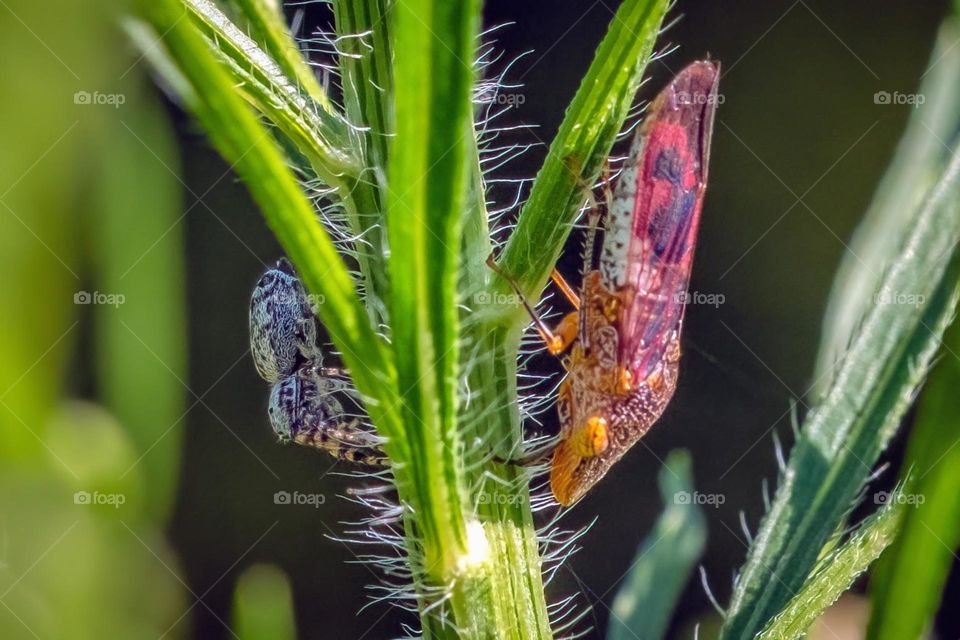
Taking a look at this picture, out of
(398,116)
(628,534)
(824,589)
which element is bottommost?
(628,534)

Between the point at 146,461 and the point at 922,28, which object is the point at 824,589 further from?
the point at 922,28

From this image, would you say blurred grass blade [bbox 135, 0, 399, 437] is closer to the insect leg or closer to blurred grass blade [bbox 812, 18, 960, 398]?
the insect leg

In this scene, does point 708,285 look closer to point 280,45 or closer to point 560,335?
point 560,335

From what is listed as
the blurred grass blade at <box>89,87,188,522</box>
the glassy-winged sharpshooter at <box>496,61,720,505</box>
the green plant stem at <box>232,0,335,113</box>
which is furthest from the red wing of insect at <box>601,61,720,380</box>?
the blurred grass blade at <box>89,87,188,522</box>

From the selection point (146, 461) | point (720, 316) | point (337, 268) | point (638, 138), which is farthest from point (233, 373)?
point (337, 268)

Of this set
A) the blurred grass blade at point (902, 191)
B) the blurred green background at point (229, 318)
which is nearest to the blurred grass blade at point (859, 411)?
the blurred grass blade at point (902, 191)

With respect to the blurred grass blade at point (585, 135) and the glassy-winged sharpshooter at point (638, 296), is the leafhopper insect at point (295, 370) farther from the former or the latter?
the blurred grass blade at point (585, 135)

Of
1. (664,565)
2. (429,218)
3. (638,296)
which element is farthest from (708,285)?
(429,218)
